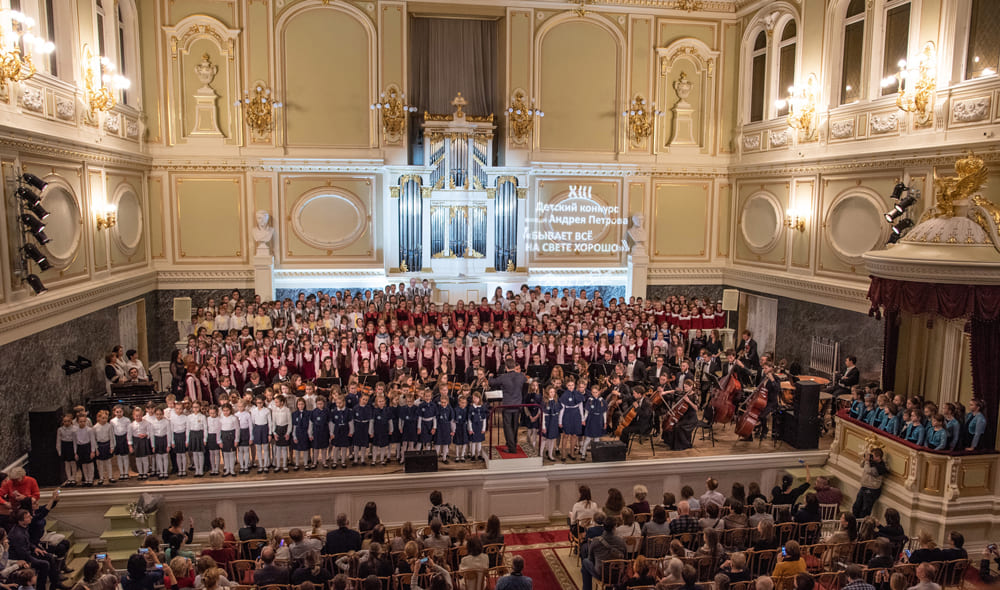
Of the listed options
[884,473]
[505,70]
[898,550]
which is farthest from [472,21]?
[898,550]

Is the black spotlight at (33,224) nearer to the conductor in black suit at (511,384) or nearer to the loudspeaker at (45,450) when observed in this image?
the loudspeaker at (45,450)

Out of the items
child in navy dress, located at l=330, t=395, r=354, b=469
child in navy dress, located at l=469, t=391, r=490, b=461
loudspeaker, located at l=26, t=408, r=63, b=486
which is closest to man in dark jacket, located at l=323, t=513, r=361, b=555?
child in navy dress, located at l=330, t=395, r=354, b=469

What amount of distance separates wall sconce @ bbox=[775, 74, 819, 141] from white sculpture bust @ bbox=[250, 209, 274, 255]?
13353 millimetres

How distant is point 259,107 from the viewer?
18.4 metres

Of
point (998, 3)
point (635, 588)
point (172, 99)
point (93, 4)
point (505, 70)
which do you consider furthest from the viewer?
point (505, 70)

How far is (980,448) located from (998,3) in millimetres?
7421

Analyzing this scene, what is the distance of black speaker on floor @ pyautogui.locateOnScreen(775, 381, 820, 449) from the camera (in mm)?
12531

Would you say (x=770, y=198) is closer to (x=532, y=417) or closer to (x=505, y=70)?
(x=505, y=70)

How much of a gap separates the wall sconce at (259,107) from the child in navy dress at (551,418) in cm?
1136

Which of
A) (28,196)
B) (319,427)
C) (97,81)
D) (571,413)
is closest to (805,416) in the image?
(571,413)

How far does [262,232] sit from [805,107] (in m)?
13.8

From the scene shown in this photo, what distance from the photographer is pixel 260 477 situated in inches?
439

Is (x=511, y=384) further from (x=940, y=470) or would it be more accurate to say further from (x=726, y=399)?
(x=940, y=470)

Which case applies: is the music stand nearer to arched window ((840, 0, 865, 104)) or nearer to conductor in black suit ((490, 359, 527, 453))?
conductor in black suit ((490, 359, 527, 453))
